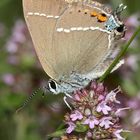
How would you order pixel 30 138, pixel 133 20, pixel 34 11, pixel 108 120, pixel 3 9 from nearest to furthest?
pixel 108 120 → pixel 34 11 → pixel 30 138 → pixel 133 20 → pixel 3 9

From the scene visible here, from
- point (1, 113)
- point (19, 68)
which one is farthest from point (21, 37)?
point (1, 113)

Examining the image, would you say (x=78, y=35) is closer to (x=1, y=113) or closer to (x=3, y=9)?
(x=1, y=113)

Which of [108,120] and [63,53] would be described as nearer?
[108,120]

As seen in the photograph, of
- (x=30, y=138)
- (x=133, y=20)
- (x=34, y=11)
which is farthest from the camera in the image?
(x=133, y=20)

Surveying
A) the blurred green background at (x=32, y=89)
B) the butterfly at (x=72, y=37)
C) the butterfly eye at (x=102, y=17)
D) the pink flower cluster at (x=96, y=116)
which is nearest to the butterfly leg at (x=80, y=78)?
the butterfly at (x=72, y=37)

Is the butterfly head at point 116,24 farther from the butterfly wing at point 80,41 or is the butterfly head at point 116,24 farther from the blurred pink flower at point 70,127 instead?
the blurred pink flower at point 70,127
